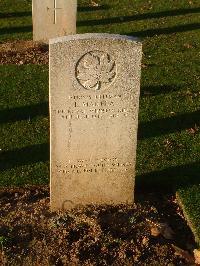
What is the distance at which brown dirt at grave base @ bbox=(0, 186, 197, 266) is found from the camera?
4.78 metres

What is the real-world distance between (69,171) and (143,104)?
10.4ft

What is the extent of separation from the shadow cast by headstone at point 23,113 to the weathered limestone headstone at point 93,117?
8.69 feet

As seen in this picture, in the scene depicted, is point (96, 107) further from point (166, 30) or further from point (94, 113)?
point (166, 30)

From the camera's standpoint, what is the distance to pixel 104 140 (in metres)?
5.15

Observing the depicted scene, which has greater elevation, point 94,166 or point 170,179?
point 94,166

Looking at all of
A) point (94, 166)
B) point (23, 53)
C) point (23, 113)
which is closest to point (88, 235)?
point (94, 166)

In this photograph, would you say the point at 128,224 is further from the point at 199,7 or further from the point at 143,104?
the point at 199,7

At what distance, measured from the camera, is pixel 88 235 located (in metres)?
4.98

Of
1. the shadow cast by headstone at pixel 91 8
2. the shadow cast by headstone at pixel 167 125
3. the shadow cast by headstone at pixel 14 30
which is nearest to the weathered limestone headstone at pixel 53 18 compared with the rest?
the shadow cast by headstone at pixel 14 30

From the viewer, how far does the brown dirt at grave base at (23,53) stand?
10070 mm

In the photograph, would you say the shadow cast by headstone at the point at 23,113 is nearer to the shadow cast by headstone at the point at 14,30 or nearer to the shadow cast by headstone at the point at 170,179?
the shadow cast by headstone at the point at 170,179

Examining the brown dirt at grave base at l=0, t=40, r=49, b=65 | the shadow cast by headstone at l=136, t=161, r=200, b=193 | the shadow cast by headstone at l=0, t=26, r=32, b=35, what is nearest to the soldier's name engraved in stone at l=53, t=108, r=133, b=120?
the shadow cast by headstone at l=136, t=161, r=200, b=193

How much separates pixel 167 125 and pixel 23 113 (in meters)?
2.18

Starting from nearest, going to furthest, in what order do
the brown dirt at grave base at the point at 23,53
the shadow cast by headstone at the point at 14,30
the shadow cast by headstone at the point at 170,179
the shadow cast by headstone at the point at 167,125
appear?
the shadow cast by headstone at the point at 170,179, the shadow cast by headstone at the point at 167,125, the brown dirt at grave base at the point at 23,53, the shadow cast by headstone at the point at 14,30
